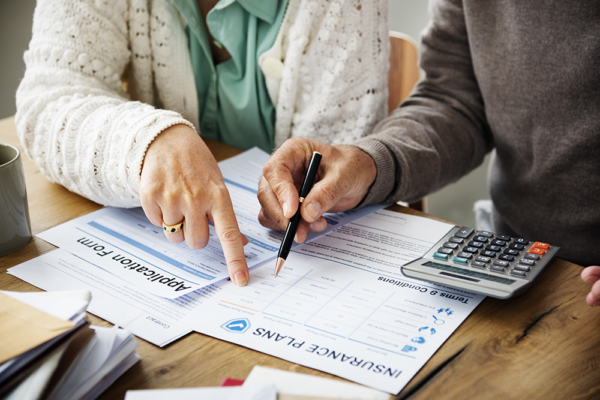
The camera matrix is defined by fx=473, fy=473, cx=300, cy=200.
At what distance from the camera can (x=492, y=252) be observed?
548mm

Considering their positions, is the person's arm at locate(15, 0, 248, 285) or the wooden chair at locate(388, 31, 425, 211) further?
the wooden chair at locate(388, 31, 425, 211)

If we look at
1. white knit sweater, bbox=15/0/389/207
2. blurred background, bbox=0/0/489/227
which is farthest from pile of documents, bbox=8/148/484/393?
blurred background, bbox=0/0/489/227

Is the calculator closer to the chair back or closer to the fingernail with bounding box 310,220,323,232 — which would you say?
the fingernail with bounding box 310,220,323,232

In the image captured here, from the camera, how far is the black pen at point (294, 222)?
1.89 ft

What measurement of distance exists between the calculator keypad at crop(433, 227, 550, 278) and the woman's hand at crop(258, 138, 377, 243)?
155mm

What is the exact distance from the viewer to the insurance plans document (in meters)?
0.43

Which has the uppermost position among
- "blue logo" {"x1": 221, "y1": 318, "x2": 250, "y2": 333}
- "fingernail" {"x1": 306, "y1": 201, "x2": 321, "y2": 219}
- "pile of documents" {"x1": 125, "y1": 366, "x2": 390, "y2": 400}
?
"fingernail" {"x1": 306, "y1": 201, "x2": 321, "y2": 219}

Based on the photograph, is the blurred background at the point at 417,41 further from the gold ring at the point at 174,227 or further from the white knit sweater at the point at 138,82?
the gold ring at the point at 174,227

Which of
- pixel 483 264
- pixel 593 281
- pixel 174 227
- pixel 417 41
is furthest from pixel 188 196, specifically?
pixel 417 41

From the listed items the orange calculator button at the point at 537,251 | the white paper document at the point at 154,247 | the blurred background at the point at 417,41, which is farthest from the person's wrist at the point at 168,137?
the blurred background at the point at 417,41

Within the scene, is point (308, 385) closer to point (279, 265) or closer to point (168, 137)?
point (279, 265)

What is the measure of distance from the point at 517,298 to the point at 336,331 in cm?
20

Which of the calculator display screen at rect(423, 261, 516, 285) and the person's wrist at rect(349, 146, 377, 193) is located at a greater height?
the person's wrist at rect(349, 146, 377, 193)

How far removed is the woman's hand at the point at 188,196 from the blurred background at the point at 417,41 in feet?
4.05
